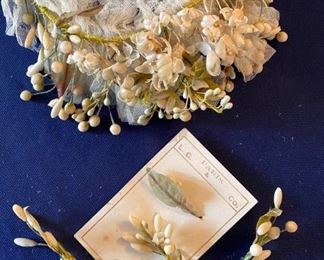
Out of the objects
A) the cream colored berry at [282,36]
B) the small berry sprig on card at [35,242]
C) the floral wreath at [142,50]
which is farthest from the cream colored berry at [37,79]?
the cream colored berry at [282,36]

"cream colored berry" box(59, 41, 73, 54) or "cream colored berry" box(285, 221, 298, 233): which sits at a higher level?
"cream colored berry" box(59, 41, 73, 54)

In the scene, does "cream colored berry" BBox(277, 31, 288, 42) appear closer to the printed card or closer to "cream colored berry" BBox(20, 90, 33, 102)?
the printed card

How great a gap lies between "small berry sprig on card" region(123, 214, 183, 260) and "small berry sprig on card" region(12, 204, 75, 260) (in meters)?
0.06

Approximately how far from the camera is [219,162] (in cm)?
72

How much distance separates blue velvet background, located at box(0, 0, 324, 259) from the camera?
0.72 m

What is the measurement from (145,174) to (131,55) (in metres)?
0.12

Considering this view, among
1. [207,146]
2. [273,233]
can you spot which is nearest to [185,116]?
[207,146]

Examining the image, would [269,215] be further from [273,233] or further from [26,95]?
[26,95]

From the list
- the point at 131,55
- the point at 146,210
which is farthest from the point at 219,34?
the point at 146,210

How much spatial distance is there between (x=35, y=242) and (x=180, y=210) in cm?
14

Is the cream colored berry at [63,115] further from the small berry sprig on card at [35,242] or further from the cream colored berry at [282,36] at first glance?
the cream colored berry at [282,36]

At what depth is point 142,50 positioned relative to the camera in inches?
25.6

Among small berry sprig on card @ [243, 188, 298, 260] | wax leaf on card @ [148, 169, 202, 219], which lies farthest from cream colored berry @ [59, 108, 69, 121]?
small berry sprig on card @ [243, 188, 298, 260]

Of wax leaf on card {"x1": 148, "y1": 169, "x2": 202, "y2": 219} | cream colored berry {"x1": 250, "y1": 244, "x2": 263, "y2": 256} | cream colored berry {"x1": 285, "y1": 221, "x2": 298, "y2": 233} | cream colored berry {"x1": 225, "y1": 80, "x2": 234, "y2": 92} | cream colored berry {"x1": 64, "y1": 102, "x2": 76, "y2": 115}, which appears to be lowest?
cream colored berry {"x1": 285, "y1": 221, "x2": 298, "y2": 233}
